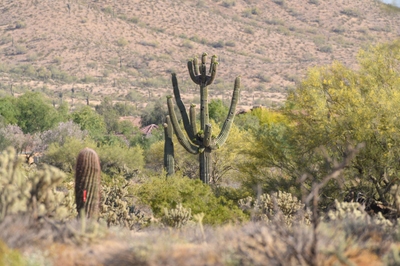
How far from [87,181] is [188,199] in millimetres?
8057

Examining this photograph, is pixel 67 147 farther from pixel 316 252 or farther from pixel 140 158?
pixel 316 252

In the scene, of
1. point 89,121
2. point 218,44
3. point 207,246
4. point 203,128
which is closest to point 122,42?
point 218,44

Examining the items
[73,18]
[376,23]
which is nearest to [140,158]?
[73,18]

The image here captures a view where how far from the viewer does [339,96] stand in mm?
22578

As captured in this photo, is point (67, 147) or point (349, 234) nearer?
point (349, 234)

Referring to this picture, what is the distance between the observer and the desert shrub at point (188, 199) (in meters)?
19.4

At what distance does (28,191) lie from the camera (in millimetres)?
9750

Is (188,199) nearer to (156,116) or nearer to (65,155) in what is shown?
(65,155)

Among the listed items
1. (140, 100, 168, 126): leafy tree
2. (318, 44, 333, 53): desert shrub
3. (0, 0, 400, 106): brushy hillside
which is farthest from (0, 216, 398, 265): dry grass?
(318, 44, 333, 53): desert shrub

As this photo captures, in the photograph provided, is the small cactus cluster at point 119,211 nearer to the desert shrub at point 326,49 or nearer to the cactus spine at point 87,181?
the cactus spine at point 87,181

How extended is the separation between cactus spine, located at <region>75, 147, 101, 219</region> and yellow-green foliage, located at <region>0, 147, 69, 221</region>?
2417 mm

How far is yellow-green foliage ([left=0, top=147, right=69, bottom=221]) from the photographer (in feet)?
30.6

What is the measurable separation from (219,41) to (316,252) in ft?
338

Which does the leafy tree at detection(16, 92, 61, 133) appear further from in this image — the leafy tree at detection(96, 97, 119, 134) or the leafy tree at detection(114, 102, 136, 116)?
the leafy tree at detection(114, 102, 136, 116)
